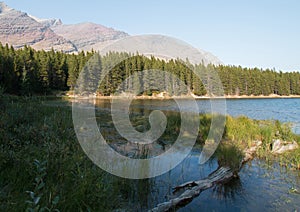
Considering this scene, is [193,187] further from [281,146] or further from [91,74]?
[91,74]

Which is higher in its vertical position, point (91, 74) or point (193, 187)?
point (91, 74)

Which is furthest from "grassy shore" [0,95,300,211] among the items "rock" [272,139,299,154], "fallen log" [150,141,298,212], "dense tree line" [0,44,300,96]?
"dense tree line" [0,44,300,96]

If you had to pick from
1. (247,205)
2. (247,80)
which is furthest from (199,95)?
(247,205)

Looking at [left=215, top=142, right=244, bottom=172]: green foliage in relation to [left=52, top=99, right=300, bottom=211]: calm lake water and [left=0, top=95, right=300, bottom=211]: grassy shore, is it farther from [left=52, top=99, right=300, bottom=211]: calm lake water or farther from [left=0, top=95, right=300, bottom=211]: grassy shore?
[left=52, top=99, right=300, bottom=211]: calm lake water

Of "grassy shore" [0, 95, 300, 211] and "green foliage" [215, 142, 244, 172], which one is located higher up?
"grassy shore" [0, 95, 300, 211]

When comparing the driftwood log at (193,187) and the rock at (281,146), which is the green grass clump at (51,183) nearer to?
the driftwood log at (193,187)

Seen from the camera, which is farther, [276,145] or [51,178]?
[276,145]

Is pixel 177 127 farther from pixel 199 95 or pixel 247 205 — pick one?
pixel 199 95

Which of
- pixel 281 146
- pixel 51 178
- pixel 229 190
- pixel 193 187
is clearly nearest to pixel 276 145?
pixel 281 146

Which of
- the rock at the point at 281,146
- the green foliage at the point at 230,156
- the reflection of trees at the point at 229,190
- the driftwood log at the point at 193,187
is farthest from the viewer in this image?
the rock at the point at 281,146

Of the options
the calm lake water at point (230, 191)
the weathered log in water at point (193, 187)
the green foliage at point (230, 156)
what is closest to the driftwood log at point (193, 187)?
the weathered log in water at point (193, 187)

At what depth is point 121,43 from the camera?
8883 millimetres

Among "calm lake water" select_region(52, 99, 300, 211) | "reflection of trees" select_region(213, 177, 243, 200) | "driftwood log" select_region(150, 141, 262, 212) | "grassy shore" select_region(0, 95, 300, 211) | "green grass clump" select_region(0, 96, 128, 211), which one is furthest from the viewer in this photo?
"reflection of trees" select_region(213, 177, 243, 200)

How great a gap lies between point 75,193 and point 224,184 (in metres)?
4.19
